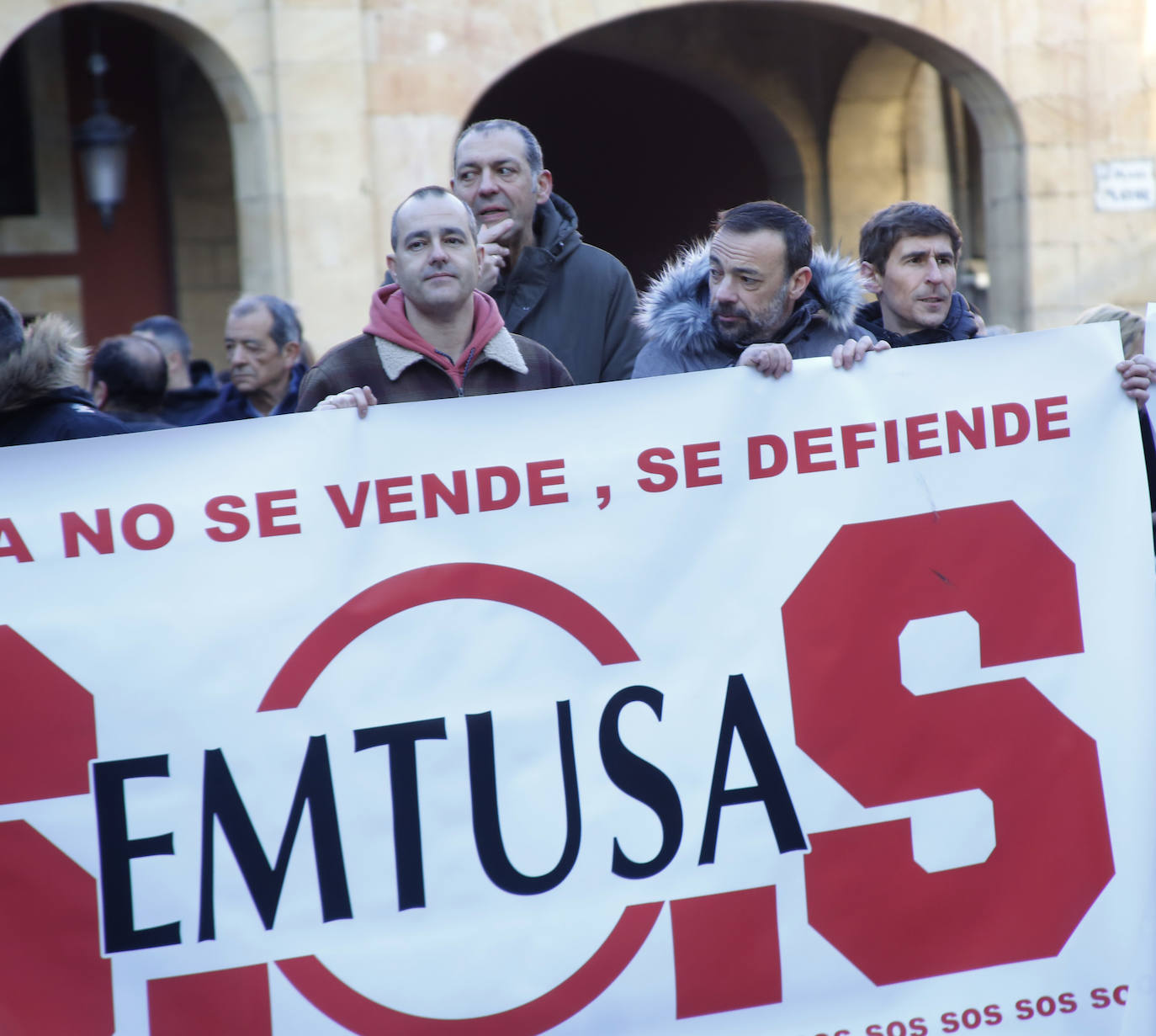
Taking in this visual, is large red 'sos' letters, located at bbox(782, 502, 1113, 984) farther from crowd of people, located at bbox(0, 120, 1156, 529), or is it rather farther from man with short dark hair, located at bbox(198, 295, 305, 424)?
man with short dark hair, located at bbox(198, 295, 305, 424)

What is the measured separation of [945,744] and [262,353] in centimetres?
312

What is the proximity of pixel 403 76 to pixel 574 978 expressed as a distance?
7.66 meters

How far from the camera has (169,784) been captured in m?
2.90

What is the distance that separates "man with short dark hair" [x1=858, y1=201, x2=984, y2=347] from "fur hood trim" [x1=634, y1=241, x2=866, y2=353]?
210mm

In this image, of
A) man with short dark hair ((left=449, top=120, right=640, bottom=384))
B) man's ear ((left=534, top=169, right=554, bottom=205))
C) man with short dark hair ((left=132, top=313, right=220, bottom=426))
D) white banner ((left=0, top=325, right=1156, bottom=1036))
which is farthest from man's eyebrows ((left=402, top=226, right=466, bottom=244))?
man with short dark hair ((left=132, top=313, right=220, bottom=426))

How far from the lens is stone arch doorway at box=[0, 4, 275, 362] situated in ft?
38.1

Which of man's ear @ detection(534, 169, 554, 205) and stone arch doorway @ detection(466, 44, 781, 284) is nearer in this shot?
man's ear @ detection(534, 169, 554, 205)

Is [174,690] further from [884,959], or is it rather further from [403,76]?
[403,76]

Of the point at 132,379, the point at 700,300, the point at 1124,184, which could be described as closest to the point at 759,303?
the point at 700,300

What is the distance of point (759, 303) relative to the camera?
356cm

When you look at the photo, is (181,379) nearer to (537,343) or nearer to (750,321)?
(537,343)

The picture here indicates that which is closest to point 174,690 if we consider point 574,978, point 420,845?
point 420,845

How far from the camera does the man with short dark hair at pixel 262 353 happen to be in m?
5.55

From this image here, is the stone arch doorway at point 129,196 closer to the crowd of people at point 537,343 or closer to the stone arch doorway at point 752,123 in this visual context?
the stone arch doorway at point 752,123
